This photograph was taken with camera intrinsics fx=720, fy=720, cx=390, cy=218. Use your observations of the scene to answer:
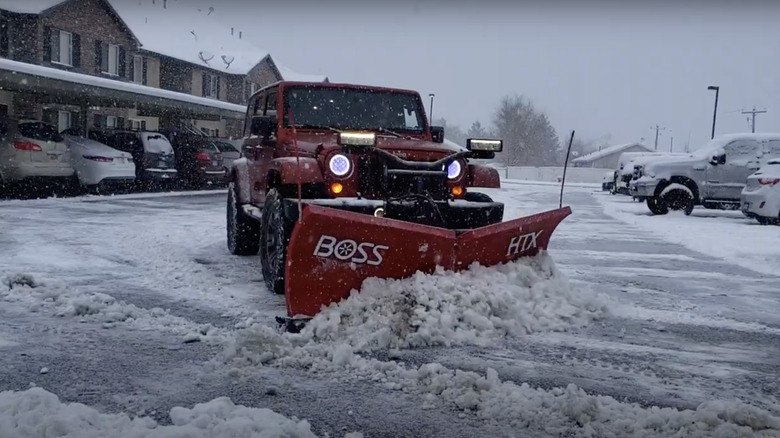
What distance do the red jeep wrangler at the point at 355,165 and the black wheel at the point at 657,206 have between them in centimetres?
1081

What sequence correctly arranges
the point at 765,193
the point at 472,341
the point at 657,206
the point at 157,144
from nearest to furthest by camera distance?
the point at 472,341
the point at 765,193
the point at 657,206
the point at 157,144

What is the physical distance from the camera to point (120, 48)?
102 ft

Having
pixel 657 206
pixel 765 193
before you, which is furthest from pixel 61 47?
pixel 765 193

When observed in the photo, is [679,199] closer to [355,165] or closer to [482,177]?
[482,177]

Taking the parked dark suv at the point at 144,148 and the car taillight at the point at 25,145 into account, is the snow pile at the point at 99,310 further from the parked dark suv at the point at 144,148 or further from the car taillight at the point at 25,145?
the parked dark suv at the point at 144,148

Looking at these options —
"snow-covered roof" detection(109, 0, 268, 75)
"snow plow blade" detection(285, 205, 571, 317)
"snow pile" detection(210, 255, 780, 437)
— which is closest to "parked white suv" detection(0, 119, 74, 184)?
"snow plow blade" detection(285, 205, 571, 317)

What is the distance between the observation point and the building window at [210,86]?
1517 inches

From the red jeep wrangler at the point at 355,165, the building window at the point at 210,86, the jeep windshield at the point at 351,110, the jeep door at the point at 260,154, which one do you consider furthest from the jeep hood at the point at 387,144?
the building window at the point at 210,86

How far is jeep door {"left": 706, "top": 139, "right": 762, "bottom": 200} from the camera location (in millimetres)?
15914

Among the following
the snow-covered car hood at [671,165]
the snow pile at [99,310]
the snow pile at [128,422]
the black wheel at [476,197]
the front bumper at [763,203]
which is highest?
the snow-covered car hood at [671,165]

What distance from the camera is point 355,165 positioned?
18.9 feet

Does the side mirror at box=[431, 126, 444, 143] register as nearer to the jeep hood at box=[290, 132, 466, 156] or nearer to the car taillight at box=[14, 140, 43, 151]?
the jeep hood at box=[290, 132, 466, 156]

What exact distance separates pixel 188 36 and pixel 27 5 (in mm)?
14258

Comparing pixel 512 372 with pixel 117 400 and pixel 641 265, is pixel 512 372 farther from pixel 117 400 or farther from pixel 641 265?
pixel 641 265
